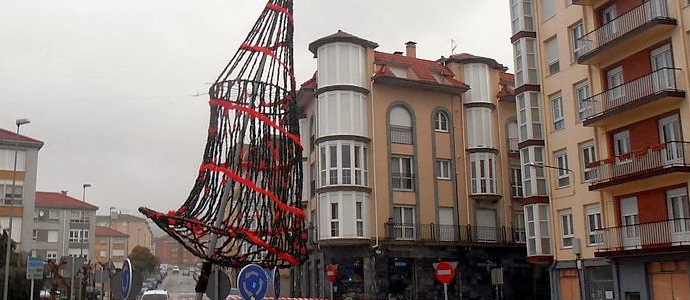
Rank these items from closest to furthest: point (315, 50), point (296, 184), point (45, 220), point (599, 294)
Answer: point (296, 184)
point (599, 294)
point (315, 50)
point (45, 220)

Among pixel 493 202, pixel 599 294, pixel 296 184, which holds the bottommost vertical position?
pixel 599 294

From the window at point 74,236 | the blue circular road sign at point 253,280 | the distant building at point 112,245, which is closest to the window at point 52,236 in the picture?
the window at point 74,236

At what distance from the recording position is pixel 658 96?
25.4m

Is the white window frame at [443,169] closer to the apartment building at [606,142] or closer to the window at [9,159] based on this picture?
the apartment building at [606,142]

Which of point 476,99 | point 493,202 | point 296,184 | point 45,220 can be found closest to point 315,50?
point 476,99

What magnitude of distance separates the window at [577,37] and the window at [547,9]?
63.6 inches

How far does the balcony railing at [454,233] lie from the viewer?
4028cm

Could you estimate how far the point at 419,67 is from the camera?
43938 millimetres

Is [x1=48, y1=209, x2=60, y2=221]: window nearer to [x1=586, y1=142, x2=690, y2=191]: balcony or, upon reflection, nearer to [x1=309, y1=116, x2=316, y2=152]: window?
[x1=309, y1=116, x2=316, y2=152]: window

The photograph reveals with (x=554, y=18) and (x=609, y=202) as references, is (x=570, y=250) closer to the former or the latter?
(x=609, y=202)

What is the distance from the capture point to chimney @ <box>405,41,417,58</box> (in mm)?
46969

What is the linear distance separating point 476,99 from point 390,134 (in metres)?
6.14

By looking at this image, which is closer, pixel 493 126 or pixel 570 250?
pixel 570 250

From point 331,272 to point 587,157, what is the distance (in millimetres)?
13397
